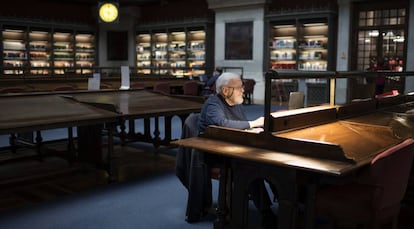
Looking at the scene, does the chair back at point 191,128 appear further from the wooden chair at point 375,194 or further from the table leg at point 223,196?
the wooden chair at point 375,194

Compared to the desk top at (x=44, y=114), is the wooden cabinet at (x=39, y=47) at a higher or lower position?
higher

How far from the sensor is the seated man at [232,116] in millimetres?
3486

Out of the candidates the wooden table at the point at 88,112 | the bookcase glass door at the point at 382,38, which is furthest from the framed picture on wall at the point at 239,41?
the wooden table at the point at 88,112

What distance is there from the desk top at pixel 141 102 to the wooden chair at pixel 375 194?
2.74 meters

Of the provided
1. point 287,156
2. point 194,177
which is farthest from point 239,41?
point 287,156

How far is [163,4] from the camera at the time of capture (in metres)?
17.8

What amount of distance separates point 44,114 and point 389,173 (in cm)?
Answer: 336

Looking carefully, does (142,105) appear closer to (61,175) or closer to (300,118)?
(61,175)

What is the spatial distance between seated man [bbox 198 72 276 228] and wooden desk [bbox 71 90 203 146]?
4.91 feet

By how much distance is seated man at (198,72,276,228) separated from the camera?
3486 mm

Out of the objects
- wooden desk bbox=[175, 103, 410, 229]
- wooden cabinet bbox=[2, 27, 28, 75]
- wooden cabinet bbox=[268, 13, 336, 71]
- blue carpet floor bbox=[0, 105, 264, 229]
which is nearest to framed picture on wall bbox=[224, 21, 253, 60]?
wooden cabinet bbox=[268, 13, 336, 71]

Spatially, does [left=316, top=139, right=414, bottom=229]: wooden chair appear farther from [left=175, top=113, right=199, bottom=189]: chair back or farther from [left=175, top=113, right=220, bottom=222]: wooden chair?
[left=175, top=113, right=199, bottom=189]: chair back

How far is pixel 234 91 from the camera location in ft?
12.4

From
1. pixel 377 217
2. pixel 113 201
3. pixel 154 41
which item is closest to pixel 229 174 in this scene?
pixel 377 217
